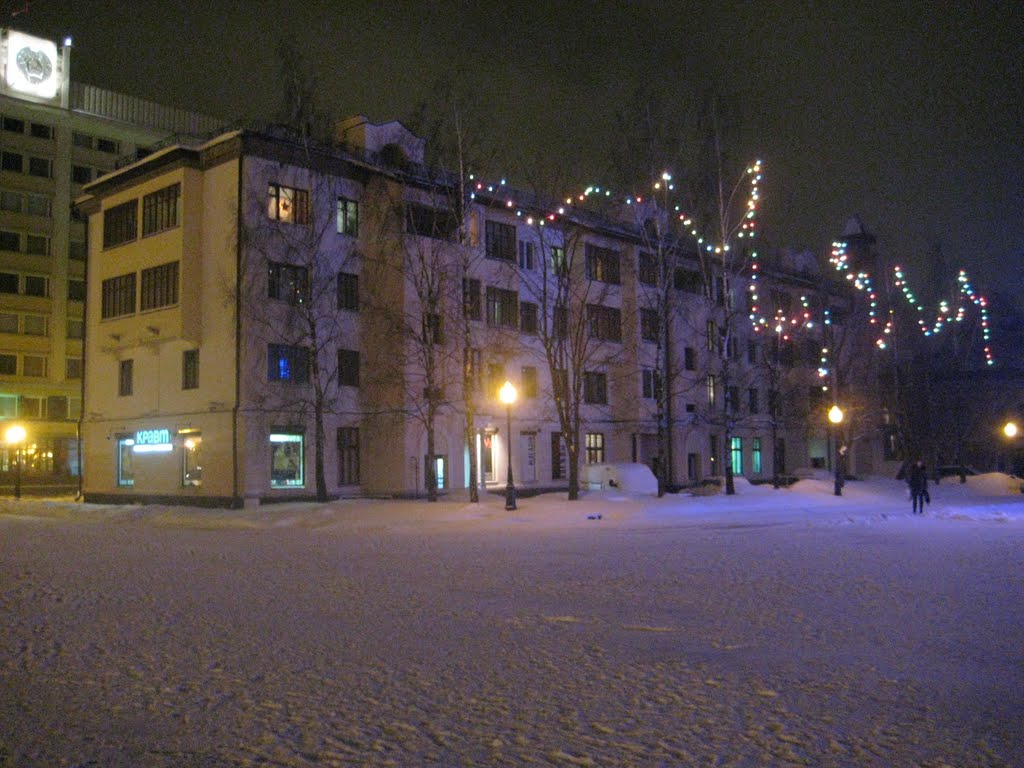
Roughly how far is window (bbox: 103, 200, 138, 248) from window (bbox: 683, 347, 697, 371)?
2936 cm

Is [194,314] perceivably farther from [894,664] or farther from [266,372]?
[894,664]

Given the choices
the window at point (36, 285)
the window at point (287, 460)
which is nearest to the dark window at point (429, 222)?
the window at point (287, 460)

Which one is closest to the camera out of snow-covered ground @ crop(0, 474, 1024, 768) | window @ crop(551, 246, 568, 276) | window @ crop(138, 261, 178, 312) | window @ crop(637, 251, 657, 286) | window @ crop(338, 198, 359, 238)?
snow-covered ground @ crop(0, 474, 1024, 768)

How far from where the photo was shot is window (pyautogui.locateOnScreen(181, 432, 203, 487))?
37938 mm

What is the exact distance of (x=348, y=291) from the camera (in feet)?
131

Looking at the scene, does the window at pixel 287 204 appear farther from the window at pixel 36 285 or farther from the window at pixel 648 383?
the window at pixel 36 285

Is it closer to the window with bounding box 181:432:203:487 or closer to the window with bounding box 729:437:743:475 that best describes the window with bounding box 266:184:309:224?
the window with bounding box 181:432:203:487

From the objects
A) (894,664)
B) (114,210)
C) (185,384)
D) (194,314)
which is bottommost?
(894,664)

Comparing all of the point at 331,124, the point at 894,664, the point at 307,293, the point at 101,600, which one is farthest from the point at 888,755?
the point at 331,124

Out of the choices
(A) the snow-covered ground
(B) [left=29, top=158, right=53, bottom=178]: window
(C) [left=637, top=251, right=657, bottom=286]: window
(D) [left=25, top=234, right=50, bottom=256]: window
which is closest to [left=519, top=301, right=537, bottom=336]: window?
(C) [left=637, top=251, right=657, bottom=286]: window

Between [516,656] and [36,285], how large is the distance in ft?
231

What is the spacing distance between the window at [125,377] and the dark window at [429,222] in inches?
535

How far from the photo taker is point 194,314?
1481 inches

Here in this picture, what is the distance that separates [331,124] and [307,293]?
667 centimetres
